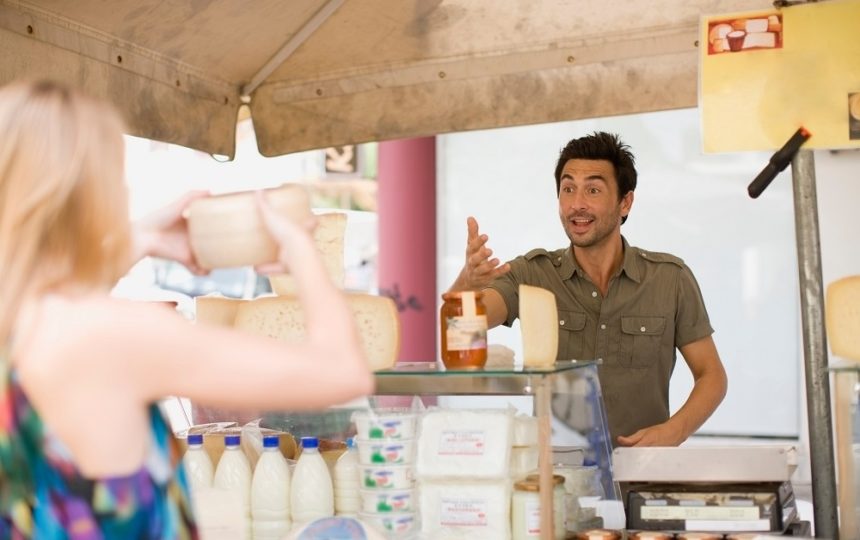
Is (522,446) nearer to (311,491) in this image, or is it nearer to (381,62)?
(311,491)

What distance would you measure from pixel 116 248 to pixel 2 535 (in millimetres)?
364

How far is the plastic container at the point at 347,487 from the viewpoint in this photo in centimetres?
214

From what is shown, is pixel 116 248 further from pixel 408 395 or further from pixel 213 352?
pixel 408 395

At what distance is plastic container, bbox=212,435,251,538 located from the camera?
7.02 ft

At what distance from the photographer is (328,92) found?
3088mm

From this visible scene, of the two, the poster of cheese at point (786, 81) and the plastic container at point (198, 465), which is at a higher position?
the poster of cheese at point (786, 81)

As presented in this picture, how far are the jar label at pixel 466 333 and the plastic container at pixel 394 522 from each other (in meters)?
0.34

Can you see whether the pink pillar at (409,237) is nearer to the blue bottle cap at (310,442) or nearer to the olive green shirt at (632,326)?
the olive green shirt at (632,326)

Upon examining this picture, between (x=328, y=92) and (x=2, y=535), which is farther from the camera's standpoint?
(x=328, y=92)

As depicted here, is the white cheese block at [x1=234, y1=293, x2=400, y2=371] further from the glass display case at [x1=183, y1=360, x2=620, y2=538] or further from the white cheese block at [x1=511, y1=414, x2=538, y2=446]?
the white cheese block at [x1=511, y1=414, x2=538, y2=446]

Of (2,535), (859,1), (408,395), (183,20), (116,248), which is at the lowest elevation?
(2,535)

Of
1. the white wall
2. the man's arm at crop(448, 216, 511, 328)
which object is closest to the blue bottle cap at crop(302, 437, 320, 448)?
the man's arm at crop(448, 216, 511, 328)

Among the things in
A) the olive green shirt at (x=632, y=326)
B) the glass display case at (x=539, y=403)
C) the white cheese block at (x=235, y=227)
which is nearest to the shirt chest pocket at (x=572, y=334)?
the olive green shirt at (x=632, y=326)

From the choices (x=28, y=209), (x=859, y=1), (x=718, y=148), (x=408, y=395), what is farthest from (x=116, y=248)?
(x=859, y=1)
